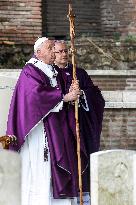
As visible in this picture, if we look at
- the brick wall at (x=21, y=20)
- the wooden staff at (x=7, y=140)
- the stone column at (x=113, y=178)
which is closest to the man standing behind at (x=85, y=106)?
the wooden staff at (x=7, y=140)

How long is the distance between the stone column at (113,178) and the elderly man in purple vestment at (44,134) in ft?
2.31

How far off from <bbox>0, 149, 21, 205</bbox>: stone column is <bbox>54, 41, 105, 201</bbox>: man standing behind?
1.73 meters

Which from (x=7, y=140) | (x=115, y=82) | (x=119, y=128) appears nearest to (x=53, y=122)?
(x=7, y=140)

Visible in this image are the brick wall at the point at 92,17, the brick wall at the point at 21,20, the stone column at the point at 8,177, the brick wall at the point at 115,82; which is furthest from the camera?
the brick wall at the point at 92,17

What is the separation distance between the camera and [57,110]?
7105 mm

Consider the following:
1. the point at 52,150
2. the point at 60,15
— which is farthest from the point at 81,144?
the point at 60,15

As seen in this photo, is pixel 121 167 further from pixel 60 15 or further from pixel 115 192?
pixel 60 15

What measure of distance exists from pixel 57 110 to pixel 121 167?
1.00m

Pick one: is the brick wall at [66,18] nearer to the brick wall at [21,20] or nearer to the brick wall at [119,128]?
the brick wall at [21,20]

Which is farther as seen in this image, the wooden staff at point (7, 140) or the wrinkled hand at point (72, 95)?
the wrinkled hand at point (72, 95)

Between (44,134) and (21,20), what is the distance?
5.26 metres

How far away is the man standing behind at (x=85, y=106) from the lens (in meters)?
7.28

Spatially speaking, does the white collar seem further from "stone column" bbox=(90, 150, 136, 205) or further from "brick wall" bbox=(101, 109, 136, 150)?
"brick wall" bbox=(101, 109, 136, 150)

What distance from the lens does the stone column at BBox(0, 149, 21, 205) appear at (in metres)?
5.55
